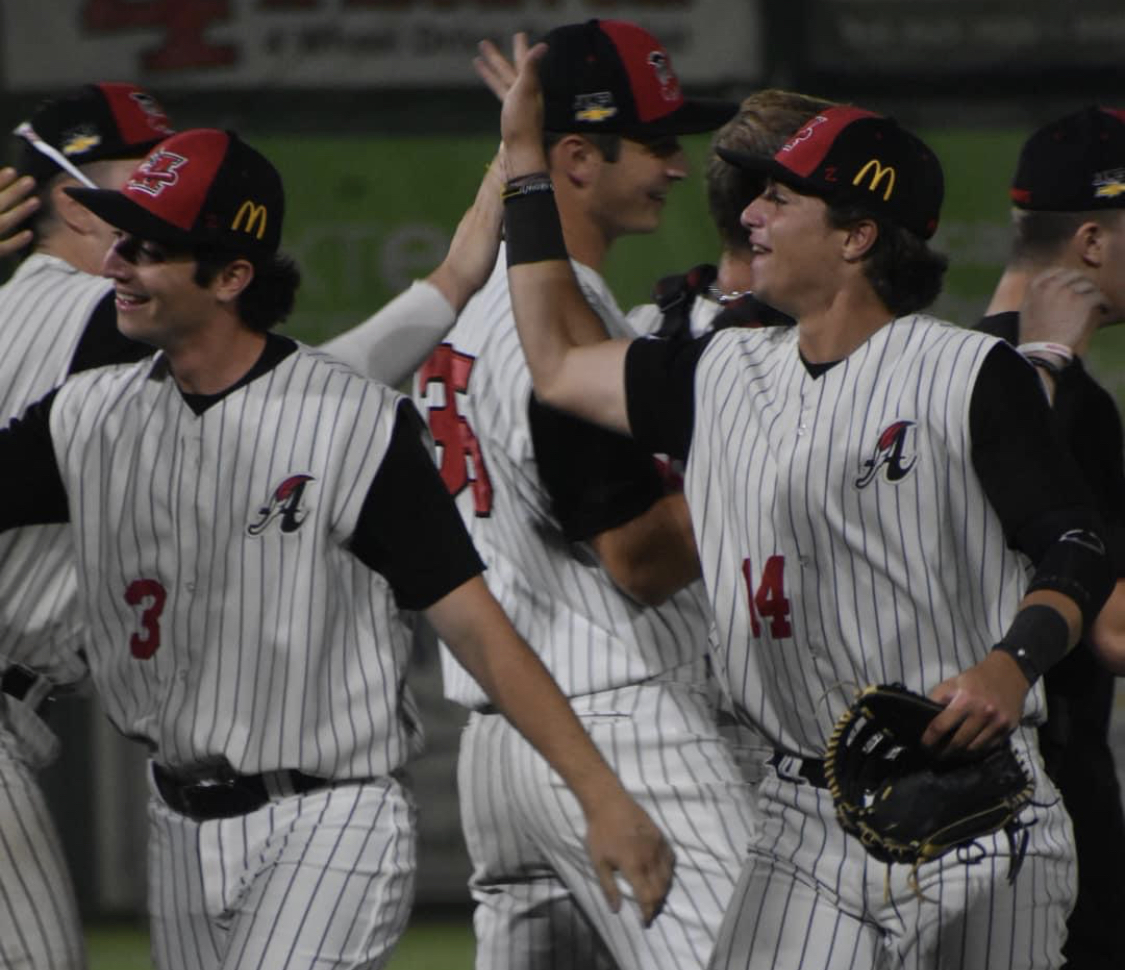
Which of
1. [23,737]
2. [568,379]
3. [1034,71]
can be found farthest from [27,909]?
[1034,71]

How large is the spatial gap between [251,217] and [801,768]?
1.24m

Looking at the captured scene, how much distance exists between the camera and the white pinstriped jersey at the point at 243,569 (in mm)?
3268

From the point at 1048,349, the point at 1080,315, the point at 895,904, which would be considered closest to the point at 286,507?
the point at 895,904

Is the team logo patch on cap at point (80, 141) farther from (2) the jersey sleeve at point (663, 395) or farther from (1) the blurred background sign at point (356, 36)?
(1) the blurred background sign at point (356, 36)

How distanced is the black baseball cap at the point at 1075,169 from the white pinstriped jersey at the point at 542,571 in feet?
2.79

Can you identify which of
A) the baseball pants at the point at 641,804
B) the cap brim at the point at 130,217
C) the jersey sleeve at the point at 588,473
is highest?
the cap brim at the point at 130,217

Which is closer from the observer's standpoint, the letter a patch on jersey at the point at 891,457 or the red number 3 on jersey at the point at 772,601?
the letter a patch on jersey at the point at 891,457

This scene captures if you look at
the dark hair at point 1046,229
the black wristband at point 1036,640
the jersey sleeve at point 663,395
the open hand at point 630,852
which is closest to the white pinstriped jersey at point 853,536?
the jersey sleeve at point 663,395

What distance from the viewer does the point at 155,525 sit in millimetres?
3324

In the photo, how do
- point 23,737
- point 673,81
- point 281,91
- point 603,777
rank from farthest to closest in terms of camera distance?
point 281,91, point 673,81, point 23,737, point 603,777

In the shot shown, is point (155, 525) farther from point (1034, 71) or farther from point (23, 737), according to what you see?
point (1034, 71)

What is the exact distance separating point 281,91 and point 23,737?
3.78m

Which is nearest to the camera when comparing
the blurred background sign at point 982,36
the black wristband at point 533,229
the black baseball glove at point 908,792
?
the black baseball glove at point 908,792

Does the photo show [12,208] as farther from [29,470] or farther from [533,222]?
[533,222]
